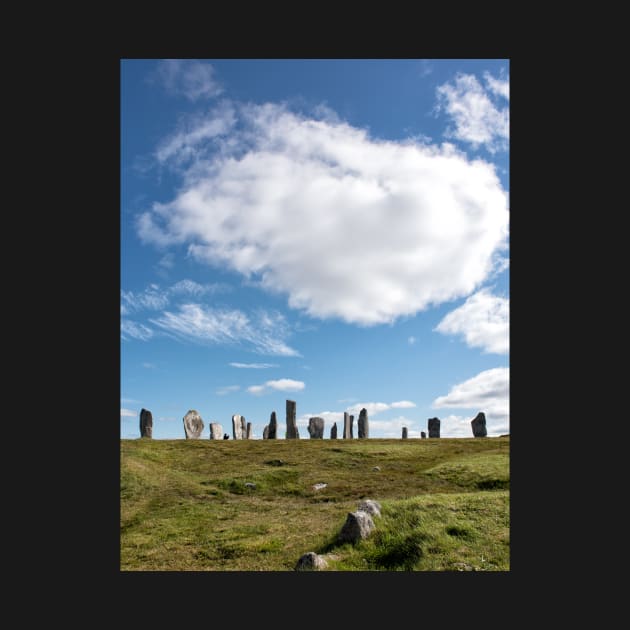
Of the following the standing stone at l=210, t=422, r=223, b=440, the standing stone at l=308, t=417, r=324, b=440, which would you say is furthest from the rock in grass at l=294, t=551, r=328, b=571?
the standing stone at l=308, t=417, r=324, b=440

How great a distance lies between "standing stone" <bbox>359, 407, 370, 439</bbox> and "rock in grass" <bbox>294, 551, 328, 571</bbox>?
45.3m

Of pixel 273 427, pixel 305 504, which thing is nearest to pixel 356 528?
pixel 305 504

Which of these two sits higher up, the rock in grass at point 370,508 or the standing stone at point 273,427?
the rock in grass at point 370,508

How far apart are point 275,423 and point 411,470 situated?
22193mm

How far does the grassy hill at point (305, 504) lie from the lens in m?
14.3

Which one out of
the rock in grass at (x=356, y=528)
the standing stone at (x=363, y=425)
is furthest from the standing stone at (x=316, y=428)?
the rock in grass at (x=356, y=528)

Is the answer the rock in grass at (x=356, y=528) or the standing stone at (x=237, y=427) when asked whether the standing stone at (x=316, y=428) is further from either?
the rock in grass at (x=356, y=528)

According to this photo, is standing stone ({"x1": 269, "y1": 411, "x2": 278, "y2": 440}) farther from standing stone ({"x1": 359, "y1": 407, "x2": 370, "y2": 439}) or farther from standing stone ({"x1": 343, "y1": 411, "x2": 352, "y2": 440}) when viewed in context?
standing stone ({"x1": 359, "y1": 407, "x2": 370, "y2": 439})

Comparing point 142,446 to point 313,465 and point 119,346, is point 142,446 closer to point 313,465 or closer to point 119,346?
point 313,465

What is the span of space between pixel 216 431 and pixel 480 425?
30027 millimetres

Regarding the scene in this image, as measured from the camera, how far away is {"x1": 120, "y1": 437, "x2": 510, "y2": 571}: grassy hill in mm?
14344

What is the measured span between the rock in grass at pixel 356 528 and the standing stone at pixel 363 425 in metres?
42.6

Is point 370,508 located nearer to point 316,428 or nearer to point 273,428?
point 316,428

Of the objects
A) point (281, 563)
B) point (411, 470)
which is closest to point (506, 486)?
point (411, 470)
